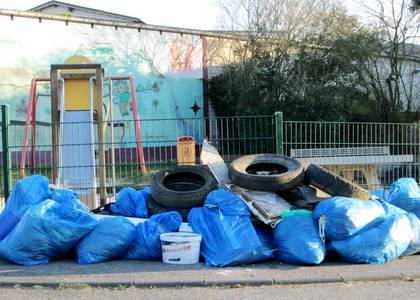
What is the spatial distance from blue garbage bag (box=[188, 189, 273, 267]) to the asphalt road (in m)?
0.68

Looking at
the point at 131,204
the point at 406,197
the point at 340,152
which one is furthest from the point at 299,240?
the point at 340,152

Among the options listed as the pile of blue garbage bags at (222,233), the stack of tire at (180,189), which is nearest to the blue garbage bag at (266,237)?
the pile of blue garbage bags at (222,233)

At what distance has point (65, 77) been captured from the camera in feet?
34.0

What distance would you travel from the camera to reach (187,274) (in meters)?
5.68

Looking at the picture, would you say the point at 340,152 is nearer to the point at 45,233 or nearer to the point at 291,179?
the point at 291,179

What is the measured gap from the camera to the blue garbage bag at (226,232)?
599cm

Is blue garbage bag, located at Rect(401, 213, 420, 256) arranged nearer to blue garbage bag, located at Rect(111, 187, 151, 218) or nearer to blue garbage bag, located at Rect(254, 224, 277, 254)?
blue garbage bag, located at Rect(254, 224, 277, 254)

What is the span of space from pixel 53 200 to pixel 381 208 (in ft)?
13.2

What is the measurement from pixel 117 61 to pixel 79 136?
9.77m

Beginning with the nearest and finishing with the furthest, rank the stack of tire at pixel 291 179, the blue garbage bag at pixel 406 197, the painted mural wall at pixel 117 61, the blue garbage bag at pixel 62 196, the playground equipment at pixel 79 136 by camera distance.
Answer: the blue garbage bag at pixel 62 196 → the stack of tire at pixel 291 179 → the blue garbage bag at pixel 406 197 → the playground equipment at pixel 79 136 → the painted mural wall at pixel 117 61

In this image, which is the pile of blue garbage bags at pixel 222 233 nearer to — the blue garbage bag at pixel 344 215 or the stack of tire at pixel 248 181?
the blue garbage bag at pixel 344 215

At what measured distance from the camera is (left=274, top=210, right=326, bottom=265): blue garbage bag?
19.5 feet

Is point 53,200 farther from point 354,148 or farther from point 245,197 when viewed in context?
point 354,148

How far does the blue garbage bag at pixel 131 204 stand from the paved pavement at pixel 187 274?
1.32 m
